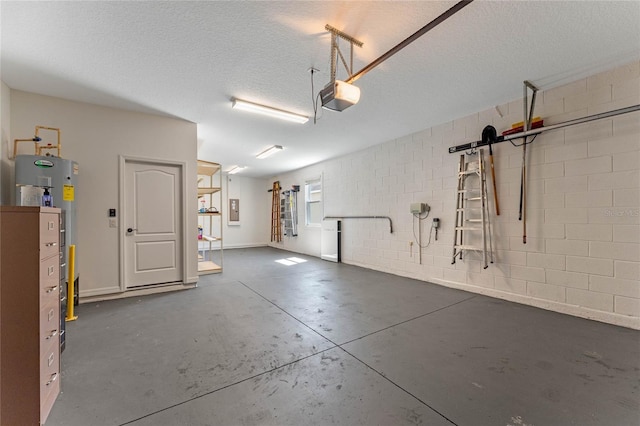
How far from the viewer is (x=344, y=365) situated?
210cm

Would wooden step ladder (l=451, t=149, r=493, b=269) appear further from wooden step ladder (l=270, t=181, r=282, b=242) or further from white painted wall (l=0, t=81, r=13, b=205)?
wooden step ladder (l=270, t=181, r=282, b=242)

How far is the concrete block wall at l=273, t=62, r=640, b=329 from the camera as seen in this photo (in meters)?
2.79

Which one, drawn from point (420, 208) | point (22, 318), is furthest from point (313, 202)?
point (22, 318)

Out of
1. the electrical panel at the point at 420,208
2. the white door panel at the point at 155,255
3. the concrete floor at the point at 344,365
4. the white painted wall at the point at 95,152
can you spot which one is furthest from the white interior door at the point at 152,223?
the electrical panel at the point at 420,208

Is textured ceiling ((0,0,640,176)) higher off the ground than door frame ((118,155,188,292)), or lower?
higher

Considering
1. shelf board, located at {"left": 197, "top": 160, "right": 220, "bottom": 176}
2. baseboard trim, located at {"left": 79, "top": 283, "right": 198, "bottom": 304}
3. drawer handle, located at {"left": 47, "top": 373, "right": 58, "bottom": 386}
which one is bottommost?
baseboard trim, located at {"left": 79, "top": 283, "right": 198, "bottom": 304}

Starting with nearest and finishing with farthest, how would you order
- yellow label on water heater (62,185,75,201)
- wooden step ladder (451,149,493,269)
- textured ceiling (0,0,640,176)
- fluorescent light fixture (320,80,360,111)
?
→ textured ceiling (0,0,640,176) → fluorescent light fixture (320,80,360,111) → yellow label on water heater (62,185,75,201) → wooden step ladder (451,149,493,269)

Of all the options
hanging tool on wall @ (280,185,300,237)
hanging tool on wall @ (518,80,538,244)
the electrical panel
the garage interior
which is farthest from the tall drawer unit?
hanging tool on wall @ (280,185,300,237)

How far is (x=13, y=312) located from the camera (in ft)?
4.64

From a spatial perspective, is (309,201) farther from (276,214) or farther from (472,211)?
(472,211)

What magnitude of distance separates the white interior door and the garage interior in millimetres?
42

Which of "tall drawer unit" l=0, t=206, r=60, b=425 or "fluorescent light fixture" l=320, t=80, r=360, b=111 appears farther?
"fluorescent light fixture" l=320, t=80, r=360, b=111

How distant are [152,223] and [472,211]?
5137mm

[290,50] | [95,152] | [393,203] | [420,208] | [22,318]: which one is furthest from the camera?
[393,203]
